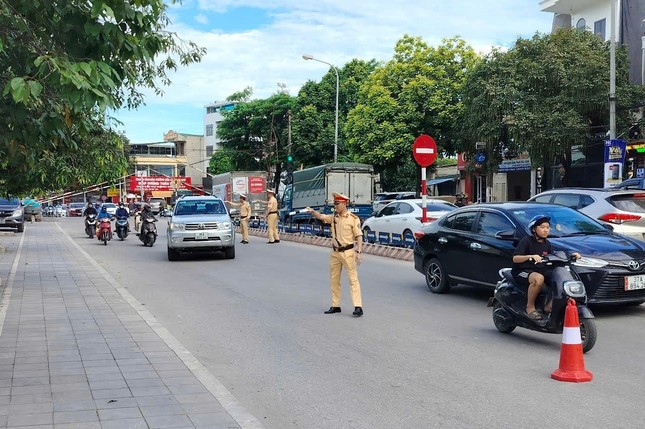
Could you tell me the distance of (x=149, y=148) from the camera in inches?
3762

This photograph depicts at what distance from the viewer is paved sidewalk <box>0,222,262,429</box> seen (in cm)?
493

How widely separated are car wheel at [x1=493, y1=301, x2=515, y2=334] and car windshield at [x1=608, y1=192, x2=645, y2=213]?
5.58 meters

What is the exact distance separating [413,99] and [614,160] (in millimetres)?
16591

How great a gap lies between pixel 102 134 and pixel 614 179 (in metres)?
15.4

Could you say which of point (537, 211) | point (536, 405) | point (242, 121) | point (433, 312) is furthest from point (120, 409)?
point (242, 121)

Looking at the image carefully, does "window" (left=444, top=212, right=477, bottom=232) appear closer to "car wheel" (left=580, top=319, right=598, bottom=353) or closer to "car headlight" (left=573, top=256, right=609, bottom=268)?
"car headlight" (left=573, top=256, right=609, bottom=268)

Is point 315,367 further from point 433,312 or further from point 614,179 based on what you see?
point 614,179

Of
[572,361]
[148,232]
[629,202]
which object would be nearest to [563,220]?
[629,202]

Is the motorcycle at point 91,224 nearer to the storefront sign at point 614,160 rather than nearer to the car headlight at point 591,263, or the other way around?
the storefront sign at point 614,160

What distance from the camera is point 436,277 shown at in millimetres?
11562

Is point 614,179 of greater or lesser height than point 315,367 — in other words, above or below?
above

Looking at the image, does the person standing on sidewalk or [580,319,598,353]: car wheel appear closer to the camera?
[580,319,598,353]: car wheel

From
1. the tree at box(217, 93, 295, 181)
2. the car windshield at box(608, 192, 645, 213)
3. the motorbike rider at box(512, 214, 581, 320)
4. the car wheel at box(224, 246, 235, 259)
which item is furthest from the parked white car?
the tree at box(217, 93, 295, 181)

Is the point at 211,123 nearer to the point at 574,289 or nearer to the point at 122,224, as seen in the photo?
the point at 122,224
